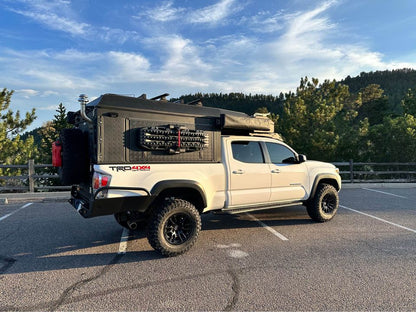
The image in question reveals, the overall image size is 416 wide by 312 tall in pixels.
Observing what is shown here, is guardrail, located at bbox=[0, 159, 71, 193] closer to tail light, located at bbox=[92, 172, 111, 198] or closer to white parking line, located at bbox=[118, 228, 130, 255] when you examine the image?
white parking line, located at bbox=[118, 228, 130, 255]

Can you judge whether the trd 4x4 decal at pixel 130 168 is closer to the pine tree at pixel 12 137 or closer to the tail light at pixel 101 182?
the tail light at pixel 101 182

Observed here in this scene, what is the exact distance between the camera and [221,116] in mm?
4730

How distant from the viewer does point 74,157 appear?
4.04 metres

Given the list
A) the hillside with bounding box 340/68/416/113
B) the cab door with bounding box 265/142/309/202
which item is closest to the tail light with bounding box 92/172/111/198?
the cab door with bounding box 265/142/309/202

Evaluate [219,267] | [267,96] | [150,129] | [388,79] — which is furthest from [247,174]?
[388,79]

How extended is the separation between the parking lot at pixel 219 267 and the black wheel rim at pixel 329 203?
27 centimetres

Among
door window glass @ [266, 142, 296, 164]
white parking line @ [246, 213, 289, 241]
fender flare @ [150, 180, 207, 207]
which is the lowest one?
white parking line @ [246, 213, 289, 241]

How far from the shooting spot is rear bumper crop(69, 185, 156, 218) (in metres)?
3.76

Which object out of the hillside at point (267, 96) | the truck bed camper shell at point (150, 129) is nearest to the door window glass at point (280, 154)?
the truck bed camper shell at point (150, 129)

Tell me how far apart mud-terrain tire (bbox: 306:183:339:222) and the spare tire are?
4649 millimetres

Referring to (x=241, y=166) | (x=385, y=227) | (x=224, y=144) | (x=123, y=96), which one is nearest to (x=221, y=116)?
(x=224, y=144)

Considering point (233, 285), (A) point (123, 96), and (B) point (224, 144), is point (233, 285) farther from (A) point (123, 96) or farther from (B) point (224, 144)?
(A) point (123, 96)

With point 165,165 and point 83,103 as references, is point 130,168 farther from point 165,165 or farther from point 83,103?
point 83,103

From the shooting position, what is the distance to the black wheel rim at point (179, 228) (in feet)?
14.0
